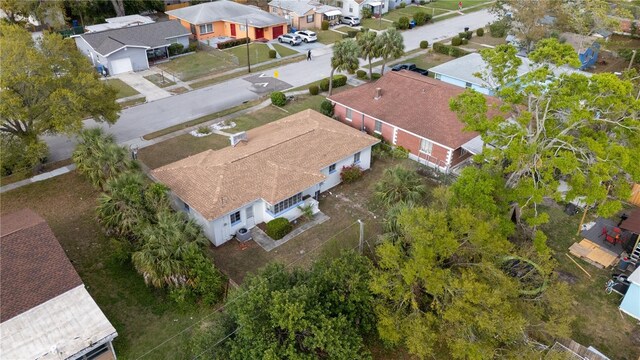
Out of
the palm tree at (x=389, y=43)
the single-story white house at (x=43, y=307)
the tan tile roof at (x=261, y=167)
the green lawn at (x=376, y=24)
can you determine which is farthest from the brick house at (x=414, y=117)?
the green lawn at (x=376, y=24)

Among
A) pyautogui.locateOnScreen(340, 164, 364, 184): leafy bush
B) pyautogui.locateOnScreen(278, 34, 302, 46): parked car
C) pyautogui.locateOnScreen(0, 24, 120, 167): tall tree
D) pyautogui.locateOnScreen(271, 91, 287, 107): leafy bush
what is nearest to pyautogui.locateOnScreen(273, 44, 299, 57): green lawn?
pyautogui.locateOnScreen(278, 34, 302, 46): parked car

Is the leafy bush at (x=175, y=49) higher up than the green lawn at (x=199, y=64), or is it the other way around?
the leafy bush at (x=175, y=49)

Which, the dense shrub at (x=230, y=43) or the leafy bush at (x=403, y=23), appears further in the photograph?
the leafy bush at (x=403, y=23)

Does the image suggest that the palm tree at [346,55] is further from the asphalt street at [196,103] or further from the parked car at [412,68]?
the parked car at [412,68]

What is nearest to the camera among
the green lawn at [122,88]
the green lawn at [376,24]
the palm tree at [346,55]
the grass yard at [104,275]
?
the grass yard at [104,275]

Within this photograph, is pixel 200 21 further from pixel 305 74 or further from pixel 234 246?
pixel 234 246

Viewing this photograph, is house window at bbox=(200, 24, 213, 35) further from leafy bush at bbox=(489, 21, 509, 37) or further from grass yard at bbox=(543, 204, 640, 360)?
grass yard at bbox=(543, 204, 640, 360)

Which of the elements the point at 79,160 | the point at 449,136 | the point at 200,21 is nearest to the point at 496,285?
the point at 449,136
